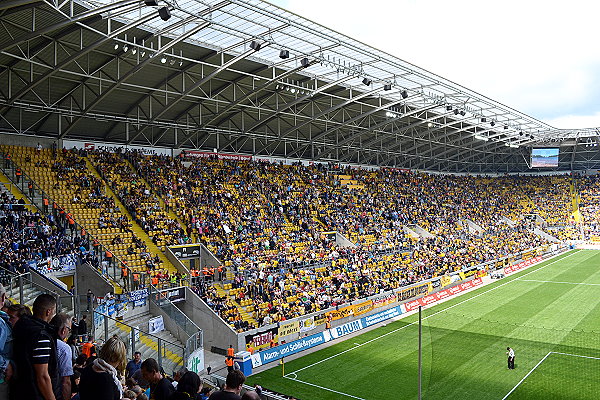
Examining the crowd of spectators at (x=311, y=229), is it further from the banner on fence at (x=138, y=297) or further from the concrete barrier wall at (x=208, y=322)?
the banner on fence at (x=138, y=297)

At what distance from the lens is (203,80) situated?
85.4ft

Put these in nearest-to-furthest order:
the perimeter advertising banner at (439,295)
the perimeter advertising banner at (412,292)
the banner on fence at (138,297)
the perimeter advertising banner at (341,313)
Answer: the banner on fence at (138,297)
the perimeter advertising banner at (341,313)
the perimeter advertising banner at (439,295)
the perimeter advertising banner at (412,292)

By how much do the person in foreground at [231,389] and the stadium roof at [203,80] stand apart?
46.6ft

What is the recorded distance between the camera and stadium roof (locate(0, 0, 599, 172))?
832 inches

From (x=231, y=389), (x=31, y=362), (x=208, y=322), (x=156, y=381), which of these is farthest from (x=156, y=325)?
(x=31, y=362)

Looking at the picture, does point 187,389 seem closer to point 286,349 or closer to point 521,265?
point 286,349

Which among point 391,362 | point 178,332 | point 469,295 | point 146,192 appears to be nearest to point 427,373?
point 391,362

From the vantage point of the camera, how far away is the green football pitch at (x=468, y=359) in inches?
706

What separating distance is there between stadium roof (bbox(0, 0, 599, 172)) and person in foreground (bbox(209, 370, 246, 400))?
46.6ft

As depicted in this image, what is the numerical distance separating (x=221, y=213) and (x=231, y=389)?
27060mm

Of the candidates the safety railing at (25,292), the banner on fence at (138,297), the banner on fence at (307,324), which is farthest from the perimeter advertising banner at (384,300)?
the safety railing at (25,292)

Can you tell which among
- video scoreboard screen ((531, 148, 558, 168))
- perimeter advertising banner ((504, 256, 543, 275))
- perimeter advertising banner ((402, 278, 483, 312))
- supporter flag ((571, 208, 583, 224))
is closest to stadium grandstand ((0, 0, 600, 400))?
perimeter advertising banner ((402, 278, 483, 312))

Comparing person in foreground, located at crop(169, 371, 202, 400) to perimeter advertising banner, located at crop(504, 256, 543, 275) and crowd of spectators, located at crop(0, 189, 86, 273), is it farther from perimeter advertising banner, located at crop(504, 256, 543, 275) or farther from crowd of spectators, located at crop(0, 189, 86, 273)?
perimeter advertising banner, located at crop(504, 256, 543, 275)

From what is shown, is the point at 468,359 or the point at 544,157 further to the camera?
the point at 544,157
